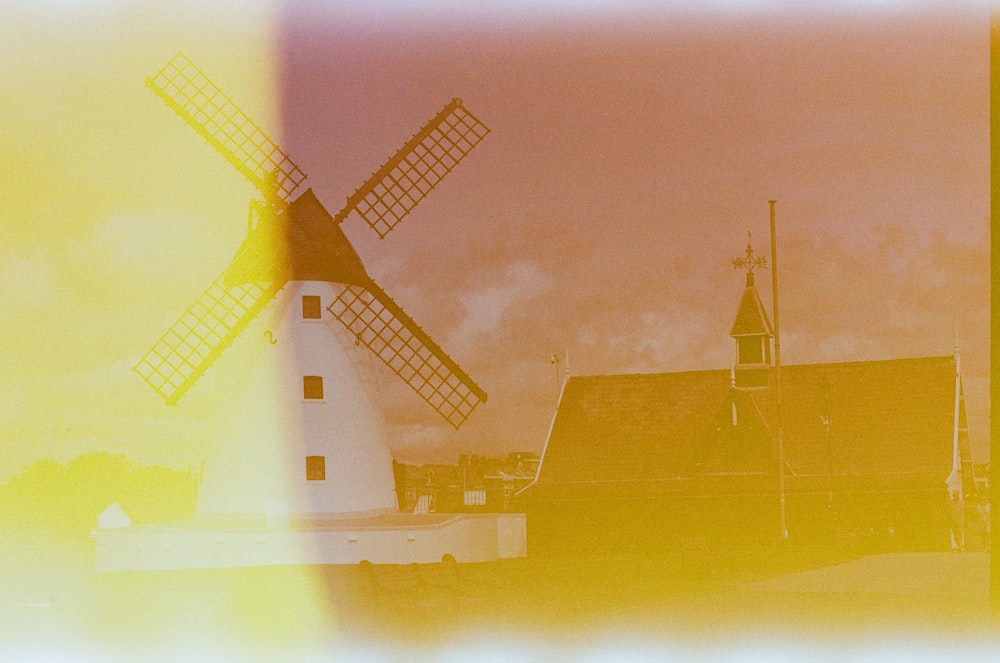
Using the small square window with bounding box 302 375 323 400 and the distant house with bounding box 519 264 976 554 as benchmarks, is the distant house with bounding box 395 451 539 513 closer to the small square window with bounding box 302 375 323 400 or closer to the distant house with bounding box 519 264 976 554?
the distant house with bounding box 519 264 976 554

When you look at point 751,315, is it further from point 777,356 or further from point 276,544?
point 276,544

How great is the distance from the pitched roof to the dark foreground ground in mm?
10139

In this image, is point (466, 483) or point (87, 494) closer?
point (87, 494)

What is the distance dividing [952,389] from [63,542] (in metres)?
34.2

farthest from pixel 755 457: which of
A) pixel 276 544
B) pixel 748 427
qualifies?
pixel 276 544

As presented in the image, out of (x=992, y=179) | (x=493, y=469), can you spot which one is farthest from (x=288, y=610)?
(x=493, y=469)

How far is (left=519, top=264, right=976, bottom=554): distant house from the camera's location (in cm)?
3800

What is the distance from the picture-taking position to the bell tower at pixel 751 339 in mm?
42844

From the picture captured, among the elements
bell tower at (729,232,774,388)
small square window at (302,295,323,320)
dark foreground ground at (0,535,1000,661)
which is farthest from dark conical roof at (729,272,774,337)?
small square window at (302,295,323,320)

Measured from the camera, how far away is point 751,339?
43250 millimetres

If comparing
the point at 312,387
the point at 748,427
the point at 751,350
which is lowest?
the point at 748,427

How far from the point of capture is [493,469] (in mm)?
75188

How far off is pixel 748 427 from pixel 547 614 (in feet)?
76.0

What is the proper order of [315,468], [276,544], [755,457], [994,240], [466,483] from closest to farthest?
[994,240] → [276,544] → [315,468] → [755,457] → [466,483]
